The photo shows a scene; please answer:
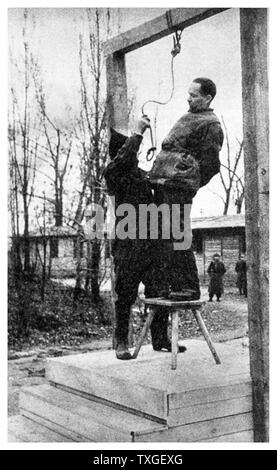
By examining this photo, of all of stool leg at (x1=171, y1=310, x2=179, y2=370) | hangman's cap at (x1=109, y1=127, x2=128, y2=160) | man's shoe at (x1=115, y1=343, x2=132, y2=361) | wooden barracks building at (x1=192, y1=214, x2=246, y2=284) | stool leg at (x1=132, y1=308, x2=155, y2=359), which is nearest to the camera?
stool leg at (x1=171, y1=310, x2=179, y2=370)

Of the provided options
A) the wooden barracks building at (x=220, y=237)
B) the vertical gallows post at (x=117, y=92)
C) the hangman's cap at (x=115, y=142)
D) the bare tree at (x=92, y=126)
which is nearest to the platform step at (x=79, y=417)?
the hangman's cap at (x=115, y=142)

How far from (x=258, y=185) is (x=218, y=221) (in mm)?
3078

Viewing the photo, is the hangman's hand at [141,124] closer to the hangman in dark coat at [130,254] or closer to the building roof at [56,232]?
the hangman in dark coat at [130,254]

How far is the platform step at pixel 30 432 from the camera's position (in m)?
4.24

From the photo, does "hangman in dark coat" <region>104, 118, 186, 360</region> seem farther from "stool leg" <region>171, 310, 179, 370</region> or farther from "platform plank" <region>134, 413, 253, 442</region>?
"platform plank" <region>134, 413, 253, 442</region>

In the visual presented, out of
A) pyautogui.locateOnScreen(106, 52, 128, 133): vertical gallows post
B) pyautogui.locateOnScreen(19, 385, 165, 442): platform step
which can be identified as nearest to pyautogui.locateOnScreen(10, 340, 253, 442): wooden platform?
pyautogui.locateOnScreen(19, 385, 165, 442): platform step

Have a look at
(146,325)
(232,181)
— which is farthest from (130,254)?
(232,181)

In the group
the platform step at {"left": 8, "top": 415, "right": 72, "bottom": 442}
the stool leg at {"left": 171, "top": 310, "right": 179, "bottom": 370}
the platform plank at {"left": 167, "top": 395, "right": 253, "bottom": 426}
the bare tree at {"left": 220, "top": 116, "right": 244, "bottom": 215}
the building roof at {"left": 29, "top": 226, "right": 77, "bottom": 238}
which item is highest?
the bare tree at {"left": 220, "top": 116, "right": 244, "bottom": 215}

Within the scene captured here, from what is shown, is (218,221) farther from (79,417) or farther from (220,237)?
(79,417)

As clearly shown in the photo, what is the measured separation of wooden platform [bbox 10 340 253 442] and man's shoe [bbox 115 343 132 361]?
0.24ft

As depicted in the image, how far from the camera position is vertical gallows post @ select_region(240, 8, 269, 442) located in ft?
12.8

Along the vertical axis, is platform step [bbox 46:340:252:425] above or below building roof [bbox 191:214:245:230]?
below

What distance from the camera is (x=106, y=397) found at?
4113 mm

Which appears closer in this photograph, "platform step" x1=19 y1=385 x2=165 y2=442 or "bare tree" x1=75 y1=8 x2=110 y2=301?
"platform step" x1=19 y1=385 x2=165 y2=442
